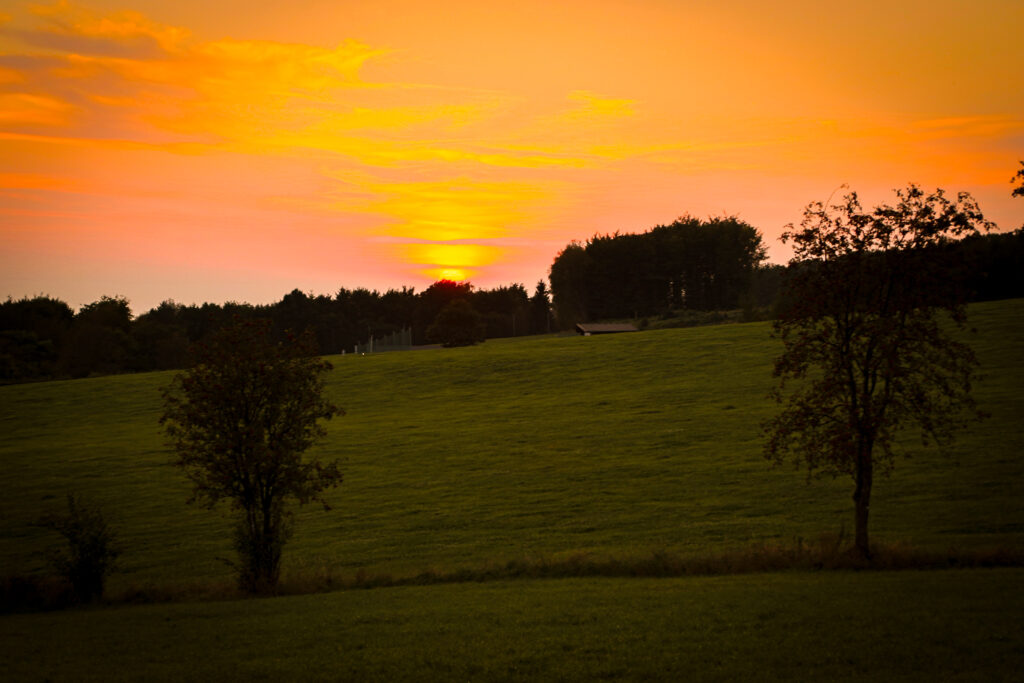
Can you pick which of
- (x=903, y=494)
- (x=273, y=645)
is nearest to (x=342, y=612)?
(x=273, y=645)

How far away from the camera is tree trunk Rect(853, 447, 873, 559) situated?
20.4 metres

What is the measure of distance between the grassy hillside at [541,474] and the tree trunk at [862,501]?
7.69 ft

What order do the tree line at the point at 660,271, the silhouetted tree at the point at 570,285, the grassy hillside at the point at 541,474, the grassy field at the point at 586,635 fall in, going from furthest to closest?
1. the silhouetted tree at the point at 570,285
2. the tree line at the point at 660,271
3. the grassy hillside at the point at 541,474
4. the grassy field at the point at 586,635

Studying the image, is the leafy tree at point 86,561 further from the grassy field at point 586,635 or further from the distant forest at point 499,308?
the distant forest at point 499,308

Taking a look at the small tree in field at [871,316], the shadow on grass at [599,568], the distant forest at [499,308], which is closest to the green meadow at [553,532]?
the shadow on grass at [599,568]

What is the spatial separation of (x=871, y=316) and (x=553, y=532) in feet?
41.2

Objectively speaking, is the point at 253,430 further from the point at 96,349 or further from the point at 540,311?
the point at 540,311

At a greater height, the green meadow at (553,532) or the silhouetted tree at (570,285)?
the silhouetted tree at (570,285)

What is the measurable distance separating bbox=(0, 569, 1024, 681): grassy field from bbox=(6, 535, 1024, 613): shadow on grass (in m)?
1.05

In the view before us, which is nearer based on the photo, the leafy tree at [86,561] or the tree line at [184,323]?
the leafy tree at [86,561]

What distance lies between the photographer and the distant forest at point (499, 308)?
11769cm

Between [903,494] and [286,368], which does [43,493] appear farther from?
[903,494]

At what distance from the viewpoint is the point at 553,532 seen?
2812cm

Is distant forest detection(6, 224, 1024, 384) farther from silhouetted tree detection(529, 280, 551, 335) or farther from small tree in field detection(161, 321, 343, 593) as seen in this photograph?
small tree in field detection(161, 321, 343, 593)
